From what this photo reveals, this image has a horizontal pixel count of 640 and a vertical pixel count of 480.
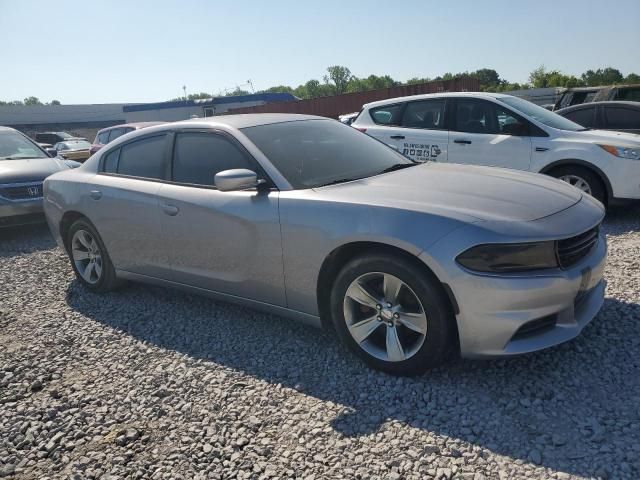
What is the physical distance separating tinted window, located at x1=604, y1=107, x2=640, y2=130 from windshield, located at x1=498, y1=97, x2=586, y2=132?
1749 mm

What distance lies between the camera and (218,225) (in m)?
3.57

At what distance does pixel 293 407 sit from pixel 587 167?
5.12 metres

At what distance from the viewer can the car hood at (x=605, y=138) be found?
608cm

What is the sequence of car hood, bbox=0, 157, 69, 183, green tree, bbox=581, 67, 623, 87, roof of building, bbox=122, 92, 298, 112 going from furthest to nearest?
green tree, bbox=581, 67, 623, 87
roof of building, bbox=122, 92, 298, 112
car hood, bbox=0, 157, 69, 183

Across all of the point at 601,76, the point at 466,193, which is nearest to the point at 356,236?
the point at 466,193

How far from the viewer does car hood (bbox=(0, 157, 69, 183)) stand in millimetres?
7184

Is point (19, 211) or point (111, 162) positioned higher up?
point (111, 162)

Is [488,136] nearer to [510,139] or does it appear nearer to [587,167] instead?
[510,139]

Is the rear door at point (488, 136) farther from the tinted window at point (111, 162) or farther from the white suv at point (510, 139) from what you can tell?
the tinted window at point (111, 162)

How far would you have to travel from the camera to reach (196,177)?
12.7ft

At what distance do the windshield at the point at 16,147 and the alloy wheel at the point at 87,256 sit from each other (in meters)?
4.00

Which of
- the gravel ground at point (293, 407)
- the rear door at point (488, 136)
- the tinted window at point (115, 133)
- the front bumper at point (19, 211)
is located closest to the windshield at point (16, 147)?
the front bumper at point (19, 211)

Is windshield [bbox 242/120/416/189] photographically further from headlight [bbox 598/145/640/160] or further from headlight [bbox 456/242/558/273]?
headlight [bbox 598/145/640/160]

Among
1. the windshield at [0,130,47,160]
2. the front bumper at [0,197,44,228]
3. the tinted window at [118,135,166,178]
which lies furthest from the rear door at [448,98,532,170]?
the windshield at [0,130,47,160]
